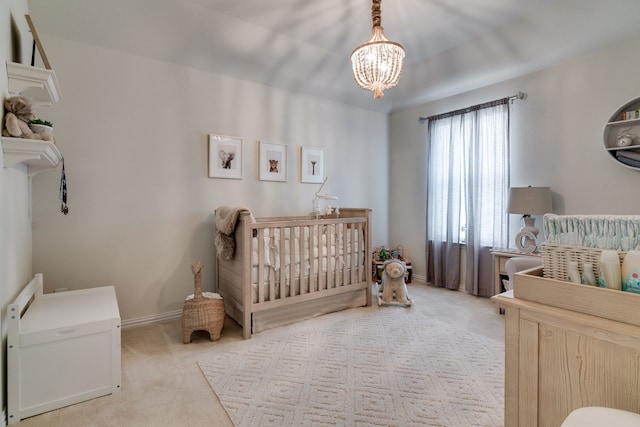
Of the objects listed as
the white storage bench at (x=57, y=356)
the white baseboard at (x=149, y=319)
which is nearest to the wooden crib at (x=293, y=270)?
the white baseboard at (x=149, y=319)

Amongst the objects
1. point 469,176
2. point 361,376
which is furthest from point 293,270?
point 469,176

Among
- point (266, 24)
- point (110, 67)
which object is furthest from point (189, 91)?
point (266, 24)

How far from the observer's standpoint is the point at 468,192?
3.64 m

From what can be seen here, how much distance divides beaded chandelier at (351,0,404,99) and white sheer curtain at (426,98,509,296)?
2.07 metres

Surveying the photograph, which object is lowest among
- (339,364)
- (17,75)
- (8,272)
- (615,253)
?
(339,364)

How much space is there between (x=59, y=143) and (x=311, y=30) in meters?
2.30

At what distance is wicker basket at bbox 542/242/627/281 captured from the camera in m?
1.00

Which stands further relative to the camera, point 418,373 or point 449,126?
point 449,126

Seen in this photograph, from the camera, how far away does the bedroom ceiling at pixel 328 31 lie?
7.80 feet

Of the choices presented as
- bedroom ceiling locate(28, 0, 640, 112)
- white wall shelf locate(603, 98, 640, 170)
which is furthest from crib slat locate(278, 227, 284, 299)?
white wall shelf locate(603, 98, 640, 170)

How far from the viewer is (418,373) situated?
1.92m

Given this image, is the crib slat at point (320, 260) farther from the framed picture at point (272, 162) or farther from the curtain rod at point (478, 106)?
the curtain rod at point (478, 106)

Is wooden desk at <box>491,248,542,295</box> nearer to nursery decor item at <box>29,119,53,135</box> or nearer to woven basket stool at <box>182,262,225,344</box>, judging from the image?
woven basket stool at <box>182,262,225,344</box>

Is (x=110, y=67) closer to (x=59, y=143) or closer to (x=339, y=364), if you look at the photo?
(x=59, y=143)
